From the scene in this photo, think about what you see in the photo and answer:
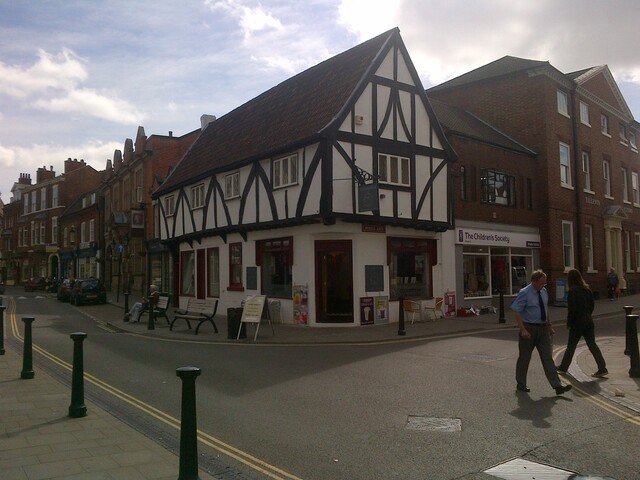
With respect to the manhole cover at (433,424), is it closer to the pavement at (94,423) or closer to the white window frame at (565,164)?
the pavement at (94,423)

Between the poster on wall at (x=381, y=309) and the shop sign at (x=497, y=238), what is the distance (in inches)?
184

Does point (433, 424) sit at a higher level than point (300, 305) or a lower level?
lower

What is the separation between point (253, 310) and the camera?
579 inches

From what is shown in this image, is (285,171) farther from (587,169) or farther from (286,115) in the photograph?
(587,169)

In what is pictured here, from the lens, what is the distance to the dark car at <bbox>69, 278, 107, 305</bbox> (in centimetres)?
2970

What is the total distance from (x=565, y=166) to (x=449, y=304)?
38.4 ft

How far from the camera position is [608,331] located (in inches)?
607

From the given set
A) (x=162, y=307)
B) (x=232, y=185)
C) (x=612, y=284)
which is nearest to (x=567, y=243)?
(x=612, y=284)

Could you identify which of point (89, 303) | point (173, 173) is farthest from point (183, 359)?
point (89, 303)

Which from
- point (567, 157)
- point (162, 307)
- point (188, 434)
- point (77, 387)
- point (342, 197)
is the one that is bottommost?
point (77, 387)

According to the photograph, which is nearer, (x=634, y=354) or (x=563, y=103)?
(x=634, y=354)

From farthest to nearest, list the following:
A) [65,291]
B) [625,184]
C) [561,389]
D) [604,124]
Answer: [65,291]
[625,184]
[604,124]
[561,389]

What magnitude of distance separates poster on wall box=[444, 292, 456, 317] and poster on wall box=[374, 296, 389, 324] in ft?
9.60

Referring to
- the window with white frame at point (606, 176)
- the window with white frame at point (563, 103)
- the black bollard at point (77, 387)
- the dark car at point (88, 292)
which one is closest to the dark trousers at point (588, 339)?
the black bollard at point (77, 387)
